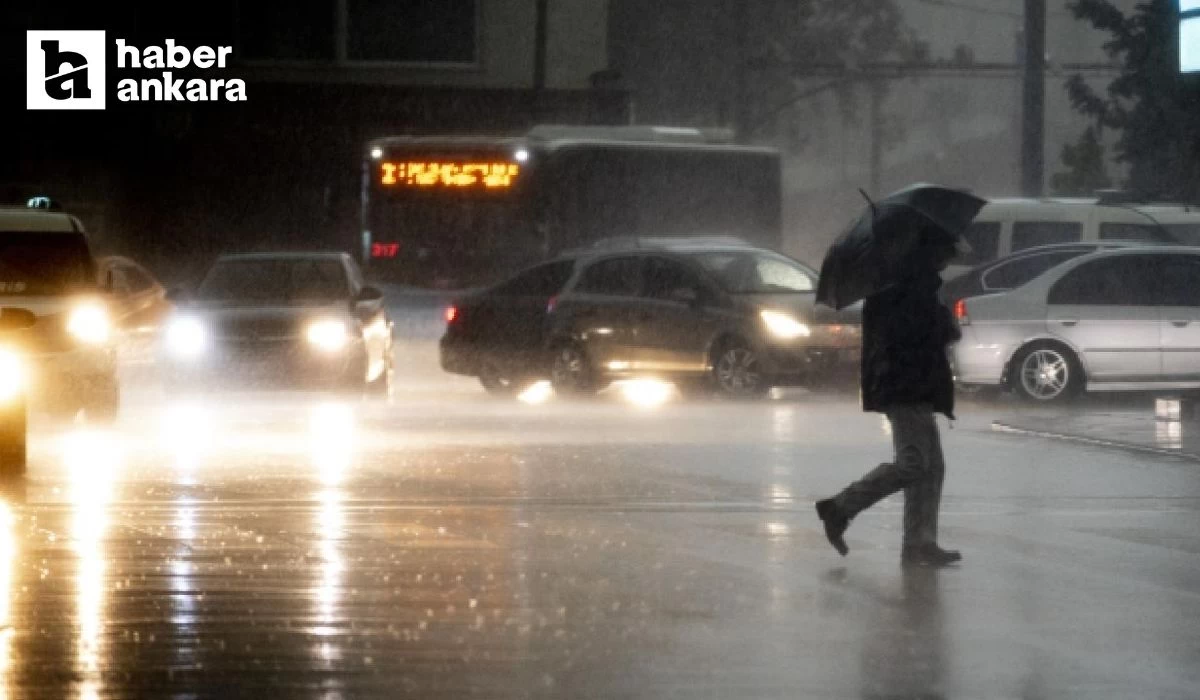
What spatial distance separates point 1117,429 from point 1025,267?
18.8 feet

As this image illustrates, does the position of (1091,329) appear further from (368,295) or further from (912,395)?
(912,395)

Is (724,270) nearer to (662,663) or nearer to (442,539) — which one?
(442,539)

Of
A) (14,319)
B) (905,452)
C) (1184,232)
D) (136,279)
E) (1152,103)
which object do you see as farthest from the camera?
(1152,103)

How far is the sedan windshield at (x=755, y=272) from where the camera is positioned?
27641 millimetres

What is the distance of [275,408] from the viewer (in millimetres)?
26234

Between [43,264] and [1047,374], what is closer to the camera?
[43,264]

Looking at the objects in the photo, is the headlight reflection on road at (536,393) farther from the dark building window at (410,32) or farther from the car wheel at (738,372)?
the dark building window at (410,32)

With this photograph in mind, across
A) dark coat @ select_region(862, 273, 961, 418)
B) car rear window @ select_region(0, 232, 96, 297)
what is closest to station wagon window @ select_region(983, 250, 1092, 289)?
car rear window @ select_region(0, 232, 96, 297)

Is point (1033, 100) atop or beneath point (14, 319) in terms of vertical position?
atop

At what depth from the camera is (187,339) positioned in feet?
91.3

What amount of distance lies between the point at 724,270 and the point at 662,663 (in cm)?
1811

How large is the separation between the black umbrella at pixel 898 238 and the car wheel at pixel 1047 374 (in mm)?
12690

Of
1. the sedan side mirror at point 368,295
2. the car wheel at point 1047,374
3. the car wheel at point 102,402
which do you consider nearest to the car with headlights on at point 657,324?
the sedan side mirror at point 368,295

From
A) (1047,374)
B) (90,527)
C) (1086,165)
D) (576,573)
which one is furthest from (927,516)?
(1086,165)
